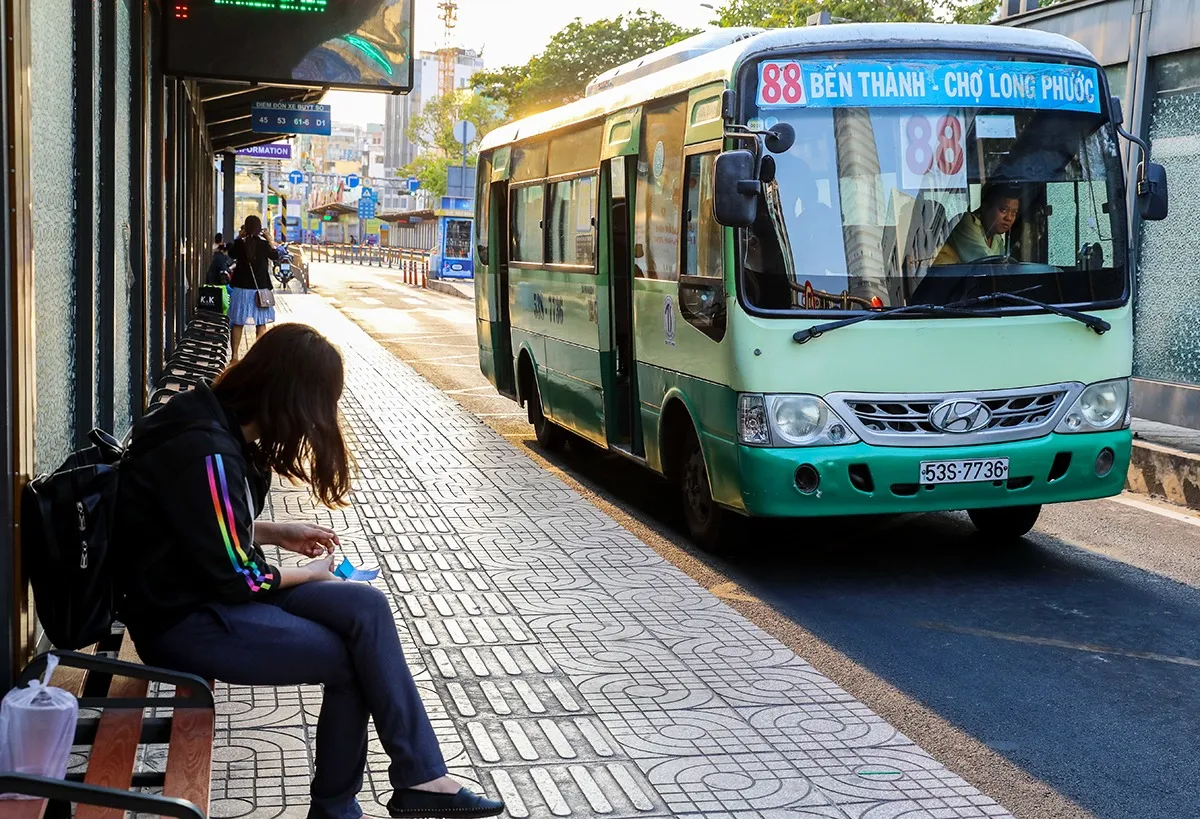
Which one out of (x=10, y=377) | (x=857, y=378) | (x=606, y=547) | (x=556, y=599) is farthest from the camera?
Answer: (x=606, y=547)

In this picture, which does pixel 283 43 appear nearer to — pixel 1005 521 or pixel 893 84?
pixel 893 84

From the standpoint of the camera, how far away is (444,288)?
47.8 metres

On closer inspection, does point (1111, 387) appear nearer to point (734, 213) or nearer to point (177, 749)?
point (734, 213)

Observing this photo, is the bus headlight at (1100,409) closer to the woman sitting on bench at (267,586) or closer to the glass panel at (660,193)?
the glass panel at (660,193)

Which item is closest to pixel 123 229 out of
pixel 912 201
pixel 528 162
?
pixel 912 201

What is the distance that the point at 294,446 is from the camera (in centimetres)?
398

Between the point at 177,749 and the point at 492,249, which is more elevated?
the point at 492,249

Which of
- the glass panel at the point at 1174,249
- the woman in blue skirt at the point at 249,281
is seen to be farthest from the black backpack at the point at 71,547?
the woman in blue skirt at the point at 249,281

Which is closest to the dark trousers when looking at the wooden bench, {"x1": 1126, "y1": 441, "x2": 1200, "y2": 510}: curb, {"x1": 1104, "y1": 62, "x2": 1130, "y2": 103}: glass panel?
the wooden bench

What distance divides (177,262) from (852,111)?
28.2ft

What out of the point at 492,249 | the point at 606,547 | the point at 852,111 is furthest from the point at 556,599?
the point at 492,249

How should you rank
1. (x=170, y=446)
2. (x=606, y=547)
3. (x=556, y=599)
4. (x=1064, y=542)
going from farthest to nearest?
(x=1064, y=542)
(x=606, y=547)
(x=556, y=599)
(x=170, y=446)

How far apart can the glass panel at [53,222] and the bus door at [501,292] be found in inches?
298

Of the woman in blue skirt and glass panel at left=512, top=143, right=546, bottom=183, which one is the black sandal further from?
the woman in blue skirt
